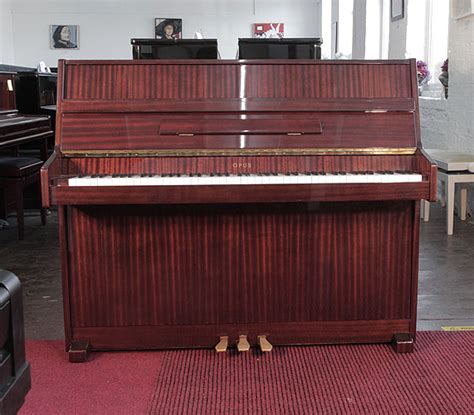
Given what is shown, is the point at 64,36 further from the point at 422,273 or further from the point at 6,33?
the point at 422,273

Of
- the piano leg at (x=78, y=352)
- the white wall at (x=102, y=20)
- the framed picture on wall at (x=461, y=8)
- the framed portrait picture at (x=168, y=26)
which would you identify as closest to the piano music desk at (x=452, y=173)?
the framed picture on wall at (x=461, y=8)

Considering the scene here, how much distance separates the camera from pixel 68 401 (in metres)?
2.27

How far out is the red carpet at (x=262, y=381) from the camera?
2.22 metres

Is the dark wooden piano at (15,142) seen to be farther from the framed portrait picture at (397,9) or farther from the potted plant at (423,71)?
the framed portrait picture at (397,9)

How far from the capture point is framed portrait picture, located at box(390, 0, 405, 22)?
738 centimetres

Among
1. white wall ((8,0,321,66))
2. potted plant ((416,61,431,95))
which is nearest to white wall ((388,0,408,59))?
A: potted plant ((416,61,431,95))

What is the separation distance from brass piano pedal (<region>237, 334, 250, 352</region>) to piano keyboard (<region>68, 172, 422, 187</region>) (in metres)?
0.63

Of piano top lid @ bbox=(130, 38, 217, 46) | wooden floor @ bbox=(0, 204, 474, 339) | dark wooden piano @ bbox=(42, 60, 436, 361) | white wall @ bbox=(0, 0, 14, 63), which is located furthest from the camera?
white wall @ bbox=(0, 0, 14, 63)

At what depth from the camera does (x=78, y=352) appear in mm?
2572

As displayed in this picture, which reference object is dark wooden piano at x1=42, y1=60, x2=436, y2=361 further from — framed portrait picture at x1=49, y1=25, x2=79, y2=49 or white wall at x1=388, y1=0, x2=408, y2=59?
framed portrait picture at x1=49, y1=25, x2=79, y2=49

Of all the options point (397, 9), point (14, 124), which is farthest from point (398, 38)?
point (14, 124)

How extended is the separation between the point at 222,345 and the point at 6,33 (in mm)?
12283

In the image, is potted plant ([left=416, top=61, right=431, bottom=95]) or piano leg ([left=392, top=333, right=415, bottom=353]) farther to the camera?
potted plant ([left=416, top=61, right=431, bottom=95])

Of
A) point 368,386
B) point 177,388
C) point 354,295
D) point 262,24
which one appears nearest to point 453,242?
point 354,295
